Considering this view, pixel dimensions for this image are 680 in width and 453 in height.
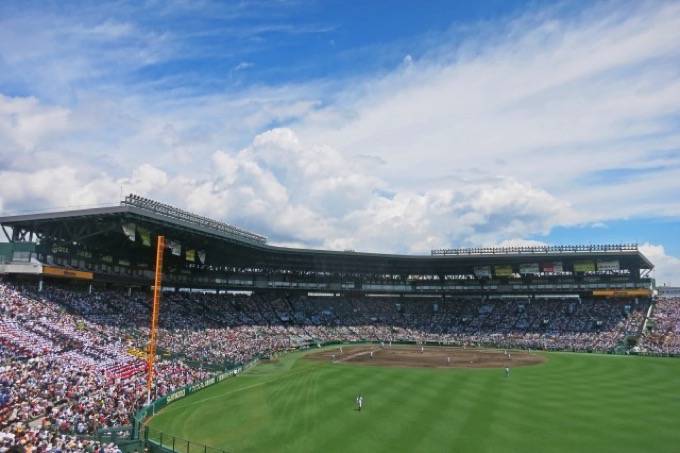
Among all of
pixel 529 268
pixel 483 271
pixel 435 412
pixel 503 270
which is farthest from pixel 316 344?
pixel 435 412

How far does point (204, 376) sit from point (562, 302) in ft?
210

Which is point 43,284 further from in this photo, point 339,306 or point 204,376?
point 339,306

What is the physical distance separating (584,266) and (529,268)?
8.38m

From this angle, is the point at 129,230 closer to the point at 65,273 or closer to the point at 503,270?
the point at 65,273

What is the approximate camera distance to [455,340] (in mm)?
79312

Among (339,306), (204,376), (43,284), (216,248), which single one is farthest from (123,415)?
(339,306)

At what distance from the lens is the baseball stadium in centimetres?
2820

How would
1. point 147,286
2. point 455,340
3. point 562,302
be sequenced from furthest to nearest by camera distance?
point 562,302
point 455,340
point 147,286

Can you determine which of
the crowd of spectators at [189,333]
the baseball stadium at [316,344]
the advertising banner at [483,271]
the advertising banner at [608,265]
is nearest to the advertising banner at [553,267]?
the baseball stadium at [316,344]

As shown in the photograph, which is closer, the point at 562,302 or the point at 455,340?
Answer: the point at 455,340

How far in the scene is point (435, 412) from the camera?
33.3 metres

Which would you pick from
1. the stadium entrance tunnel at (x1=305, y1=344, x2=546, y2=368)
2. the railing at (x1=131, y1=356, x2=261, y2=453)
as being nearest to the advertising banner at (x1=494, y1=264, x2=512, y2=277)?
the stadium entrance tunnel at (x1=305, y1=344, x2=546, y2=368)

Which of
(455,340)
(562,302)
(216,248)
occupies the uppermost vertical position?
(216,248)

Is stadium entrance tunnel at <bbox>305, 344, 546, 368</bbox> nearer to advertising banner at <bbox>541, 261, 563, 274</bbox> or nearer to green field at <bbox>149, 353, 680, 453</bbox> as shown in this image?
green field at <bbox>149, 353, 680, 453</bbox>
